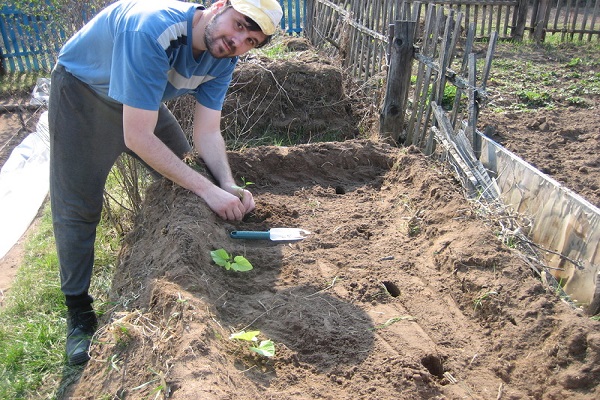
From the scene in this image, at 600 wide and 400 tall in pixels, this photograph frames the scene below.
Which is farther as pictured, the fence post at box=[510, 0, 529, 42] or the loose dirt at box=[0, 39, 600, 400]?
the fence post at box=[510, 0, 529, 42]

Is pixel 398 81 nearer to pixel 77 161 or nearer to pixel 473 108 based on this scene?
pixel 473 108

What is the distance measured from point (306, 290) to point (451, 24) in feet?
9.64

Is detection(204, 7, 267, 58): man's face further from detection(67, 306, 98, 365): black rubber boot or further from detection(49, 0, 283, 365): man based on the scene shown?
detection(67, 306, 98, 365): black rubber boot

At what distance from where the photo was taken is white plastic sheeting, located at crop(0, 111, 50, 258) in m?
5.04

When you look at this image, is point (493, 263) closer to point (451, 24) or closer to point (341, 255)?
point (341, 255)

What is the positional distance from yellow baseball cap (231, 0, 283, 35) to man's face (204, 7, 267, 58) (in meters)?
0.04

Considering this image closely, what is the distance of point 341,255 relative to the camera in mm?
3250

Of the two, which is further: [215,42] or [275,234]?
[275,234]

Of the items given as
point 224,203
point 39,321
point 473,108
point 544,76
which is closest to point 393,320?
point 224,203

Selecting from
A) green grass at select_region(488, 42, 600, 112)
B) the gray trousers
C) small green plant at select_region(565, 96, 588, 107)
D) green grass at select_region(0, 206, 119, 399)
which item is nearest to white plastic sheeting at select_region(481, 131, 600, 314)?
green grass at select_region(488, 42, 600, 112)

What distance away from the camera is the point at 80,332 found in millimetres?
3115

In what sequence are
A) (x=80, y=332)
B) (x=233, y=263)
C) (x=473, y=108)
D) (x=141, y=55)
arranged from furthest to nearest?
(x=473, y=108)
(x=80, y=332)
(x=233, y=263)
(x=141, y=55)

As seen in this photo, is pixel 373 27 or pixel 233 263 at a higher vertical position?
pixel 373 27

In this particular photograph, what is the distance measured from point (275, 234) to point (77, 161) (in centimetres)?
126
